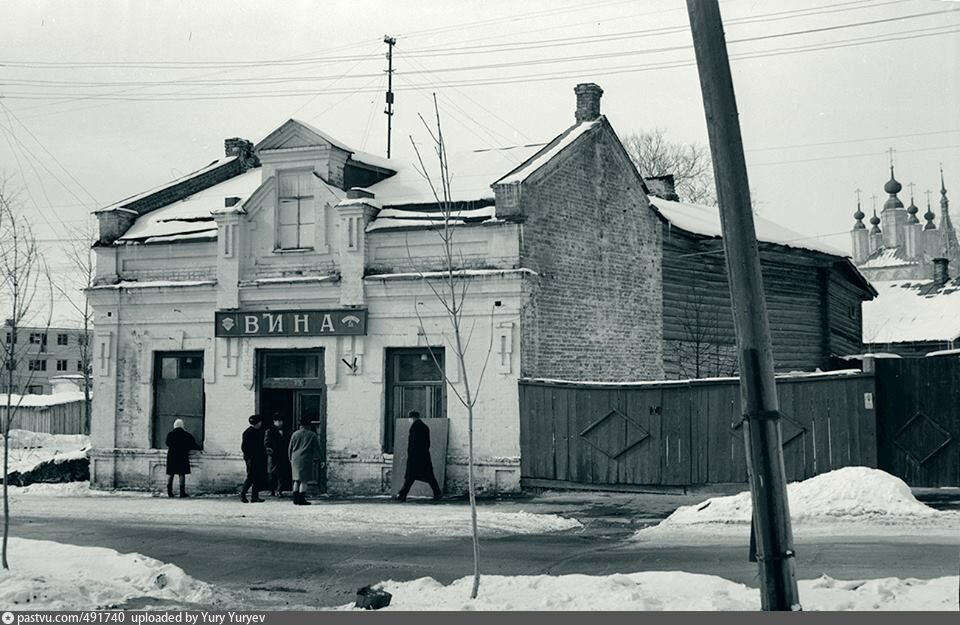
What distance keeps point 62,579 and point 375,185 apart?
41.4 ft

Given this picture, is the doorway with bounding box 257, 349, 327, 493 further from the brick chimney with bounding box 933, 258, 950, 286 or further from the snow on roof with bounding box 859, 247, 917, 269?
the snow on roof with bounding box 859, 247, 917, 269

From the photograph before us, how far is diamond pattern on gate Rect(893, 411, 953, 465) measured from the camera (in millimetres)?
15094

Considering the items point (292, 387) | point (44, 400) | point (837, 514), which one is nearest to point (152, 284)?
point (292, 387)

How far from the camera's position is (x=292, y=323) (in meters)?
19.5

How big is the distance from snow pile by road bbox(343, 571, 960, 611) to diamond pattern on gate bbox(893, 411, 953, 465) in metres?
7.82

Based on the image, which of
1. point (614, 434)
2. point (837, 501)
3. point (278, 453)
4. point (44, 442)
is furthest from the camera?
point (44, 442)

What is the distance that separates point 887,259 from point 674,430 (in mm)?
71186

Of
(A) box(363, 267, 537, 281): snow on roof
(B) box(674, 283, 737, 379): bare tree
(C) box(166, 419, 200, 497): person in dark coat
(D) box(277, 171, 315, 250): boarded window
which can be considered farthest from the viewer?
(B) box(674, 283, 737, 379): bare tree

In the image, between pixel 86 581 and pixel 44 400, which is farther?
pixel 44 400

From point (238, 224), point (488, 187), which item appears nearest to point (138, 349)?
point (238, 224)

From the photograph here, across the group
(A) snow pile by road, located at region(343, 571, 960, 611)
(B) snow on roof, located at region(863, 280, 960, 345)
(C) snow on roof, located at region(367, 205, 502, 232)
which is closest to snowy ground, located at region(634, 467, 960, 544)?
(A) snow pile by road, located at region(343, 571, 960, 611)

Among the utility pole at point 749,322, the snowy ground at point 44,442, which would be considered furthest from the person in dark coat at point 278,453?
the snowy ground at point 44,442

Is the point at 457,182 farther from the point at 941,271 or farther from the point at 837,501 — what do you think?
the point at 941,271

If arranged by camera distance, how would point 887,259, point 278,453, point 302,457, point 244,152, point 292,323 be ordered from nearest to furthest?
point 302,457
point 278,453
point 292,323
point 244,152
point 887,259
